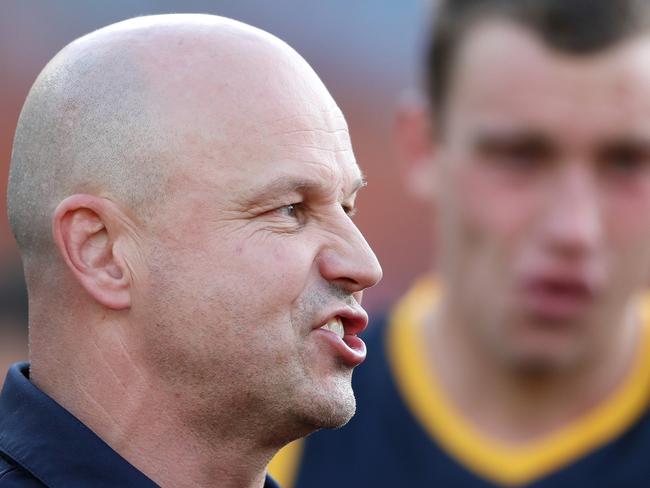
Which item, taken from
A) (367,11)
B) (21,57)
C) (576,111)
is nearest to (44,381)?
(576,111)

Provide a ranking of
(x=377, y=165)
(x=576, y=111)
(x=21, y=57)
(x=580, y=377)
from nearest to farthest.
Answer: (x=576, y=111) < (x=580, y=377) < (x=21, y=57) < (x=377, y=165)

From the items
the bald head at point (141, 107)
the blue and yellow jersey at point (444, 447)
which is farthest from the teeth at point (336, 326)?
the blue and yellow jersey at point (444, 447)

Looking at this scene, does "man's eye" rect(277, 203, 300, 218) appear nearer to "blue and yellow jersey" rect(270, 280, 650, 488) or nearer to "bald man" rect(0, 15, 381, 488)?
"bald man" rect(0, 15, 381, 488)

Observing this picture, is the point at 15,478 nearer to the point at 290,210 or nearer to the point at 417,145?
the point at 290,210

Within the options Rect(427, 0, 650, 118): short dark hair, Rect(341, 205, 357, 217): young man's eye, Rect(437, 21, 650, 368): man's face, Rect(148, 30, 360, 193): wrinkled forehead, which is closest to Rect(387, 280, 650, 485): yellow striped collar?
Rect(437, 21, 650, 368): man's face

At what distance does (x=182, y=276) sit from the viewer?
2.23 meters

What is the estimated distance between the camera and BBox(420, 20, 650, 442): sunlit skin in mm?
4613

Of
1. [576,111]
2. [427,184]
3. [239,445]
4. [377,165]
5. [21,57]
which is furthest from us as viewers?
[377,165]

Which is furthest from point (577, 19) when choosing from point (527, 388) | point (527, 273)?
point (527, 388)

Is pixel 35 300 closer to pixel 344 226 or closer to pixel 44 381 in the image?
pixel 44 381

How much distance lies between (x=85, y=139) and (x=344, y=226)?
0.48 m

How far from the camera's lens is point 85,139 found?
2289mm

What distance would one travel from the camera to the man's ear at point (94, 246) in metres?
2.26

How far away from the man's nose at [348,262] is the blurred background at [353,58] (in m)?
9.20
